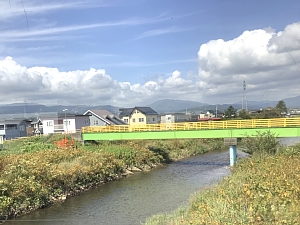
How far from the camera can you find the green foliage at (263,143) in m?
28.0

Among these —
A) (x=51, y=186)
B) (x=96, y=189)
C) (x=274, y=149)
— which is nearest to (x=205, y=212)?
(x=51, y=186)

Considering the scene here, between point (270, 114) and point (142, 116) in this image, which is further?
point (270, 114)

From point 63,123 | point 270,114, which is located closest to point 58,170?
point 63,123

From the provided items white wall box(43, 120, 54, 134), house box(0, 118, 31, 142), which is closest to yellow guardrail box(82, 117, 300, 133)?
white wall box(43, 120, 54, 134)

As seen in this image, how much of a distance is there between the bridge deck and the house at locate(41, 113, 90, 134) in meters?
17.5

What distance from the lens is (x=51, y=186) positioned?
23328 millimetres

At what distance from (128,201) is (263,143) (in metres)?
13.6

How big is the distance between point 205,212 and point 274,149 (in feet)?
66.7

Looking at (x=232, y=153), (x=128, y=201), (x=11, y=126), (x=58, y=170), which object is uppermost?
(x=11, y=126)

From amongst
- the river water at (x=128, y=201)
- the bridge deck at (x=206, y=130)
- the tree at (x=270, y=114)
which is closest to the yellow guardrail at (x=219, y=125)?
the bridge deck at (x=206, y=130)

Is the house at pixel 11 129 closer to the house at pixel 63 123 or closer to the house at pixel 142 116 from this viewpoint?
the house at pixel 63 123

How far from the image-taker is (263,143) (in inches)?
1123

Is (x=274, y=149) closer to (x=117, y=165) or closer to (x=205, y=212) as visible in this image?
(x=117, y=165)

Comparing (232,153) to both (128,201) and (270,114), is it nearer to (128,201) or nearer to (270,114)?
(128,201)
